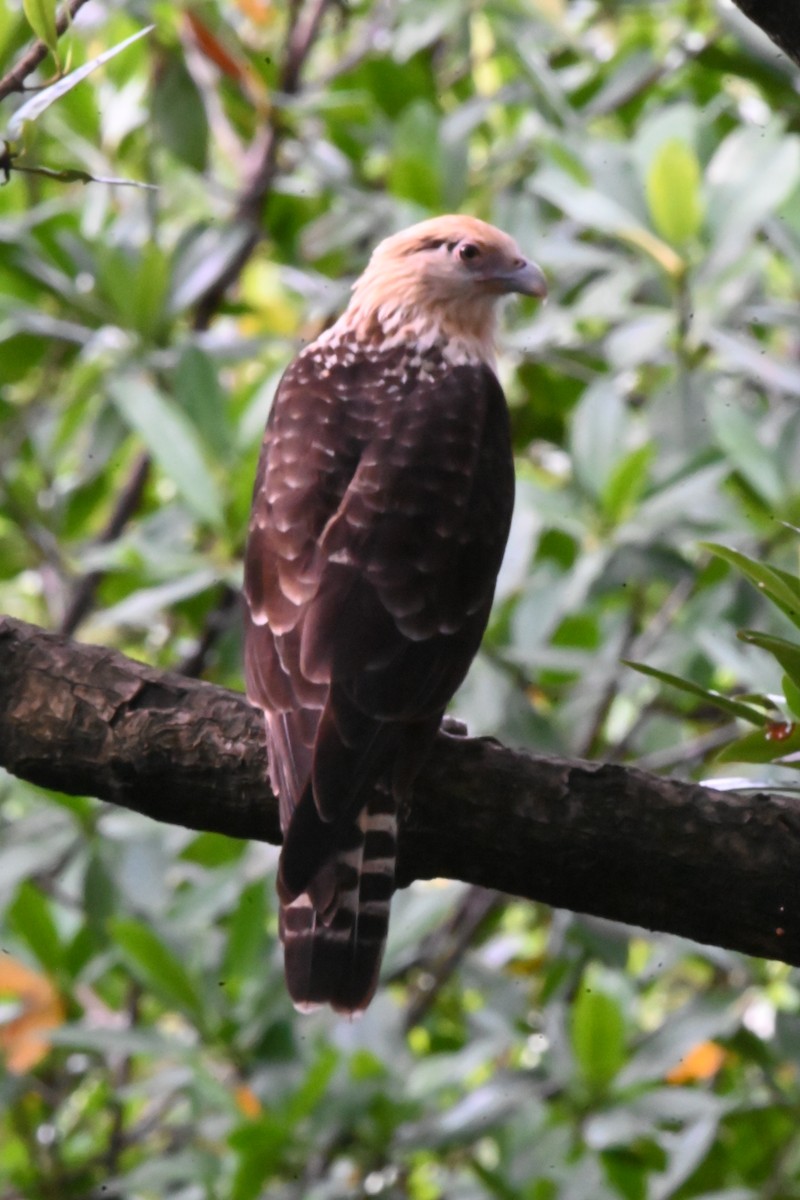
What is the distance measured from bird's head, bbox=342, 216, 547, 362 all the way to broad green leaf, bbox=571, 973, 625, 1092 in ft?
5.10

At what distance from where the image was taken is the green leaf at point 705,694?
253 cm

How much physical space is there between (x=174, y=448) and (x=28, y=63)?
70.8 inches

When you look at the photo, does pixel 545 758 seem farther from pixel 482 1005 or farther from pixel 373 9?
pixel 373 9

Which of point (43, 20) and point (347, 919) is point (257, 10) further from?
point (347, 919)

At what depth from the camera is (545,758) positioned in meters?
2.83

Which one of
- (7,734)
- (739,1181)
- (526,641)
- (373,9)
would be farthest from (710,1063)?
(373,9)

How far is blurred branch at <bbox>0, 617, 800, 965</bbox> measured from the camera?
8.80ft

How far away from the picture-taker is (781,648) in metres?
2.54

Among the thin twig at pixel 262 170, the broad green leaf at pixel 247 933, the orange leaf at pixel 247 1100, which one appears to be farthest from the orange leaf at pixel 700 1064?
the thin twig at pixel 262 170

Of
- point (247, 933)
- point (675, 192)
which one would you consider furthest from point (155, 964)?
point (675, 192)

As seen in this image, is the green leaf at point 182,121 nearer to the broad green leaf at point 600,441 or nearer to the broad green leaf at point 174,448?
the broad green leaf at point 174,448

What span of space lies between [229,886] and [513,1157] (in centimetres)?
96

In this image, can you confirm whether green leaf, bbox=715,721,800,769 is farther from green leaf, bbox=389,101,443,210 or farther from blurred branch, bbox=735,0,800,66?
green leaf, bbox=389,101,443,210

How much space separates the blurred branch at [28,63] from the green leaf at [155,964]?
2068mm
